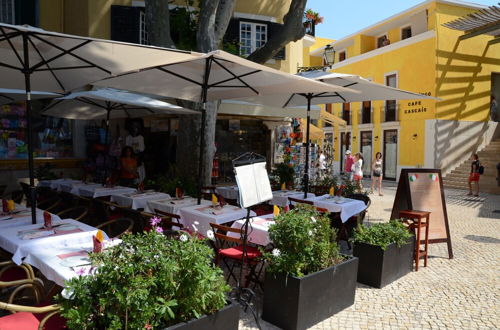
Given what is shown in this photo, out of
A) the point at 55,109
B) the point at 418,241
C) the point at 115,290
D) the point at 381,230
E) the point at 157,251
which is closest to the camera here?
the point at 115,290

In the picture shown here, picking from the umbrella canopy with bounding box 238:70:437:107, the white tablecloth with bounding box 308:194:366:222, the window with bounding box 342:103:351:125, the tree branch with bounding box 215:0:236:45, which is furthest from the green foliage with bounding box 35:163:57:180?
the window with bounding box 342:103:351:125

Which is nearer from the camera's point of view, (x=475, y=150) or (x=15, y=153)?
(x=15, y=153)

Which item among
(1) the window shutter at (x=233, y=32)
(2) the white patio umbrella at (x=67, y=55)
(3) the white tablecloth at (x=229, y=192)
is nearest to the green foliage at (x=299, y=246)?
(2) the white patio umbrella at (x=67, y=55)

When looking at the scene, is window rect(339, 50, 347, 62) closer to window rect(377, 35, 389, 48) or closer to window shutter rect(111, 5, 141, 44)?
window rect(377, 35, 389, 48)

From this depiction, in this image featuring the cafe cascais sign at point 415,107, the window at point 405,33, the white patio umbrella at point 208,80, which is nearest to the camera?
the white patio umbrella at point 208,80

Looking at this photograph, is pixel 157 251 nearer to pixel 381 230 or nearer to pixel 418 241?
pixel 381 230

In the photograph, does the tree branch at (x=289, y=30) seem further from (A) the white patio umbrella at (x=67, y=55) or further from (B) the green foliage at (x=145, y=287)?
(B) the green foliage at (x=145, y=287)

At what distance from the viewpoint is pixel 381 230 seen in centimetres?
502

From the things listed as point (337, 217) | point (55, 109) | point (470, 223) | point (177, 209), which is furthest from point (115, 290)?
point (470, 223)

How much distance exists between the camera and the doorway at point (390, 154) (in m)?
23.2

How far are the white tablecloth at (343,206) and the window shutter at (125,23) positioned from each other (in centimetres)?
821

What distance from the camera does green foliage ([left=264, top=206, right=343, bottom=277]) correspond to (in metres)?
3.64

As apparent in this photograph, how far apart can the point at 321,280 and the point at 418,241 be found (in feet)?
8.06

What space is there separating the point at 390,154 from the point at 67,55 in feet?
71.9
